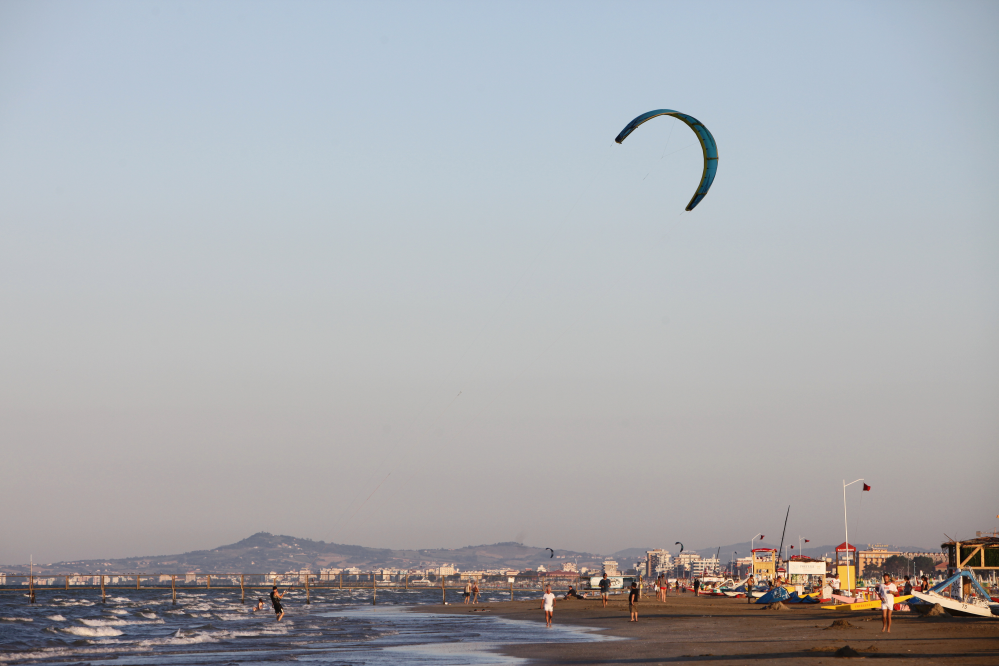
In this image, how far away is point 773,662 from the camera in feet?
47.9

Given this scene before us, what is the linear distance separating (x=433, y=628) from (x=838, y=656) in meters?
18.6

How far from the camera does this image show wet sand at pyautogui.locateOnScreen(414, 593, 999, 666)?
49.8 feet

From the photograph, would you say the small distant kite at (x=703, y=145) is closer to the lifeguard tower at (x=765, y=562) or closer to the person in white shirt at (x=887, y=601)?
the person in white shirt at (x=887, y=601)

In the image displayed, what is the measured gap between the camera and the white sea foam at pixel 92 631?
1187 inches

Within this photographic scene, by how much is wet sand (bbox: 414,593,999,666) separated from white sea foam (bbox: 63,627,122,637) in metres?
16.1

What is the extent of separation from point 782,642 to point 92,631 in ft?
79.3

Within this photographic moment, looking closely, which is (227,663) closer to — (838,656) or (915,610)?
(838,656)

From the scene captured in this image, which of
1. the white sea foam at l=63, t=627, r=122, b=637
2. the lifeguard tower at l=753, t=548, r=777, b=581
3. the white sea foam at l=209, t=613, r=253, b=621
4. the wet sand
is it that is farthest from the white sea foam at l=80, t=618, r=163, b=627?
the lifeguard tower at l=753, t=548, r=777, b=581

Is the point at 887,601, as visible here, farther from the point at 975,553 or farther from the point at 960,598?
the point at 975,553

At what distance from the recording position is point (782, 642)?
18.3m

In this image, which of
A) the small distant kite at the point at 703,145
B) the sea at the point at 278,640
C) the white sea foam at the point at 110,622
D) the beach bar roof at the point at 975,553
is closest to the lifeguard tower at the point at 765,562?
the beach bar roof at the point at 975,553

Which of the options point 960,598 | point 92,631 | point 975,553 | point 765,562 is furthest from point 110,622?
point 765,562

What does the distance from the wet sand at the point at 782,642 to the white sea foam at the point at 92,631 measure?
16.1 metres

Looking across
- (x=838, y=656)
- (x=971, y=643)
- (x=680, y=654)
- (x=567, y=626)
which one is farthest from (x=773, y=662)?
(x=567, y=626)
